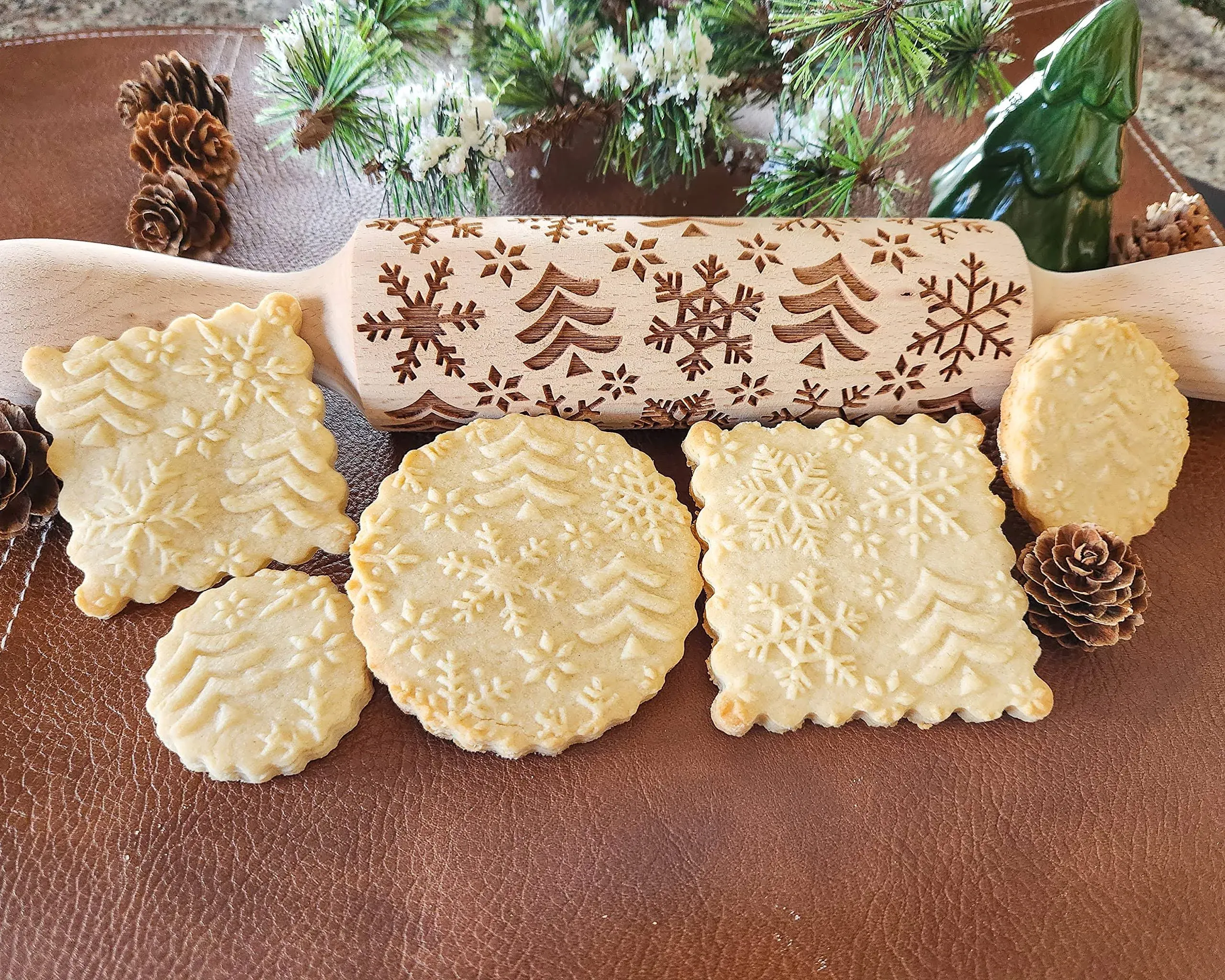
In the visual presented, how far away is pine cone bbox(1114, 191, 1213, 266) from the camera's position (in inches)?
37.2

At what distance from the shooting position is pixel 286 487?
2.51ft

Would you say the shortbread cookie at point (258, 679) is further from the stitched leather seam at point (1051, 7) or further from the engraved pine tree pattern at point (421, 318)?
the stitched leather seam at point (1051, 7)

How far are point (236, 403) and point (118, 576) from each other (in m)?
0.18

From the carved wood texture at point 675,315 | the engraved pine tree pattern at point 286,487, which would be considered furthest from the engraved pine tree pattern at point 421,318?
the engraved pine tree pattern at point 286,487

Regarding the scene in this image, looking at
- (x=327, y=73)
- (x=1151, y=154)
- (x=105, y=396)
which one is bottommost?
(x=105, y=396)

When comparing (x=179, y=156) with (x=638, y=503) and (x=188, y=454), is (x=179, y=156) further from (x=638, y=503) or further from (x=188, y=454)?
(x=638, y=503)

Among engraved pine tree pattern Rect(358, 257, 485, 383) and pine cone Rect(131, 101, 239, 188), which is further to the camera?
pine cone Rect(131, 101, 239, 188)

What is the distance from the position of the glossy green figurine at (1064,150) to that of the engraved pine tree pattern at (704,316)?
36 cm

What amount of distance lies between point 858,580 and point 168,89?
3.09 feet

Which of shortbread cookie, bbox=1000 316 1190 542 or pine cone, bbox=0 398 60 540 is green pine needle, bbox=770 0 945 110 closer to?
shortbread cookie, bbox=1000 316 1190 542

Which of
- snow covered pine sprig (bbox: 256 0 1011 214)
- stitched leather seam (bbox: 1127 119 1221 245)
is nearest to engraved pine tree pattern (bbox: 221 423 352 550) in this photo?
snow covered pine sprig (bbox: 256 0 1011 214)

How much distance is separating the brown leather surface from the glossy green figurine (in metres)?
0.44

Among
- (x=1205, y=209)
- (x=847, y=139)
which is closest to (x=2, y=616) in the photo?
(x=847, y=139)

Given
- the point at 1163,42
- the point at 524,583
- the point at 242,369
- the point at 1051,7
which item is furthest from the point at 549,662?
the point at 1163,42
